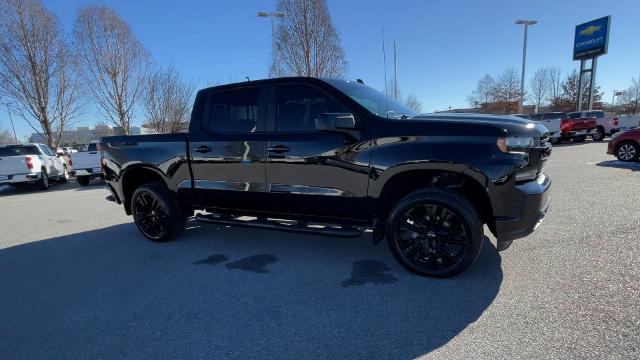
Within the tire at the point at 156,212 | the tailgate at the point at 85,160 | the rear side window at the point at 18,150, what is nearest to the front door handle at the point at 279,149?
the tire at the point at 156,212

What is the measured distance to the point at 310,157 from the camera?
3.69 meters

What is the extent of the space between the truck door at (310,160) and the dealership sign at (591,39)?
36367mm

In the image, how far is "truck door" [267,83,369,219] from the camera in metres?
3.56

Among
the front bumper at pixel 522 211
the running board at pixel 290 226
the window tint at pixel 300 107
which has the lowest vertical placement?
the running board at pixel 290 226

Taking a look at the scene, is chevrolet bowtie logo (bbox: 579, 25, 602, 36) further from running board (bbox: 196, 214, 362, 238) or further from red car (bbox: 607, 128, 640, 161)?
running board (bbox: 196, 214, 362, 238)

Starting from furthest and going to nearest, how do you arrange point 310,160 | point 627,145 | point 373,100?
point 627,145 < point 373,100 < point 310,160

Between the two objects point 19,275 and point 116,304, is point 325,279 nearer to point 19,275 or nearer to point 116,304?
point 116,304

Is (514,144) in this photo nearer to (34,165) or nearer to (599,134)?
(34,165)

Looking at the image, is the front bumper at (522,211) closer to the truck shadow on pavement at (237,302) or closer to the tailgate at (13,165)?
the truck shadow on pavement at (237,302)

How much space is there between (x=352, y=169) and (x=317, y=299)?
4.17 ft

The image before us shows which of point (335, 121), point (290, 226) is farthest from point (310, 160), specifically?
point (290, 226)

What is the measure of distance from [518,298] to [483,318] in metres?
0.47

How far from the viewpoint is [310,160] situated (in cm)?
369

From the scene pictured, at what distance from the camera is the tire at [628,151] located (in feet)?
33.8
